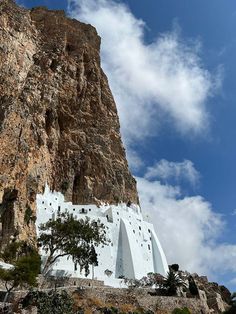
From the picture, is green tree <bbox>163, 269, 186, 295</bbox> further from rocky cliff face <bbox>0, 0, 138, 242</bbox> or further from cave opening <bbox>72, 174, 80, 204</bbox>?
cave opening <bbox>72, 174, 80, 204</bbox>

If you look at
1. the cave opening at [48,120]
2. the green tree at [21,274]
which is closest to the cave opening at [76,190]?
the cave opening at [48,120]

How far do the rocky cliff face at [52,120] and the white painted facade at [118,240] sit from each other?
9.00 ft

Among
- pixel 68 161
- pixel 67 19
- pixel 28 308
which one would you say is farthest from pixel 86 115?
pixel 28 308

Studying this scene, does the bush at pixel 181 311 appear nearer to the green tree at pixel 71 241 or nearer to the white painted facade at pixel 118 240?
the green tree at pixel 71 241

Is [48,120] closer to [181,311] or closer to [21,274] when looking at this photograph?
[21,274]

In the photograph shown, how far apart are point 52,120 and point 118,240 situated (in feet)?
70.0

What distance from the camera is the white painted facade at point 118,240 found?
52594mm

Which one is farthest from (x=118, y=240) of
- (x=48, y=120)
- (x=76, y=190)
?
(x=48, y=120)

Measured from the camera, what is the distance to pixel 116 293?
126 feet

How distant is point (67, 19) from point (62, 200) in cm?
3838

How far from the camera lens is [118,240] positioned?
56969mm

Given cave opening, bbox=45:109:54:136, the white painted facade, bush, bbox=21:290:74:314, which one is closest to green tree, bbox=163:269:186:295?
the white painted facade

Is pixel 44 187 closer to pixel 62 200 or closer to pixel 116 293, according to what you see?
pixel 62 200

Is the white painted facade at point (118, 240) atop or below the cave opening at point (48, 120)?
below
